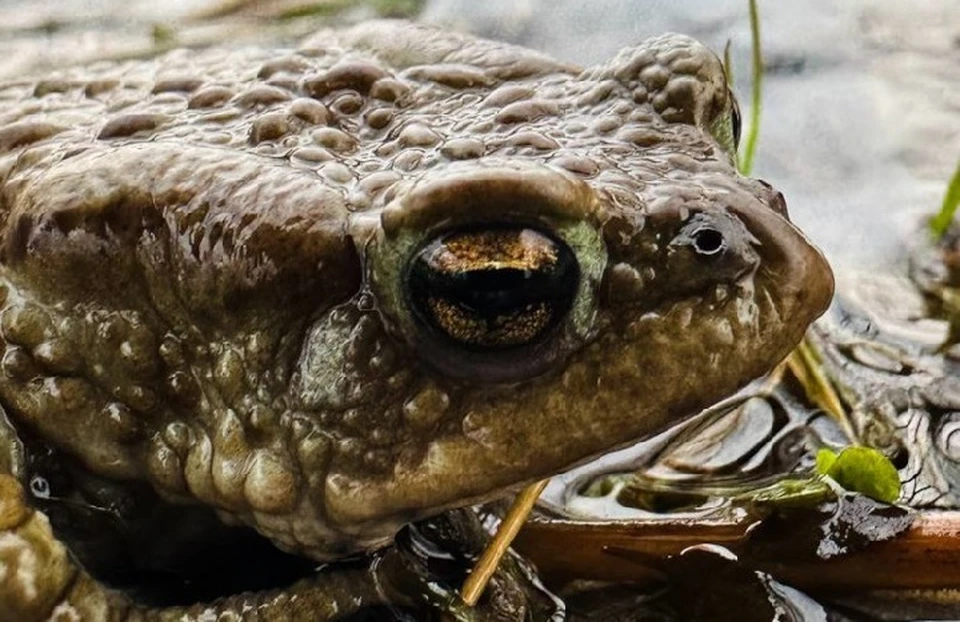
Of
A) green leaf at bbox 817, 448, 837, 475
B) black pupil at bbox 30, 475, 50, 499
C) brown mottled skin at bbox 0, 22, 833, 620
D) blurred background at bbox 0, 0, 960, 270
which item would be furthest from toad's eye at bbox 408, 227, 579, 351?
blurred background at bbox 0, 0, 960, 270

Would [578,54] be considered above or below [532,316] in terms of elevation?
below

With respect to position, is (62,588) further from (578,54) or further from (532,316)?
(578,54)

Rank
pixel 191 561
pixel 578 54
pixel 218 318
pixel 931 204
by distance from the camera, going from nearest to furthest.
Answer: pixel 218 318
pixel 191 561
pixel 931 204
pixel 578 54

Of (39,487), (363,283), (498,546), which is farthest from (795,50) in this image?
(39,487)

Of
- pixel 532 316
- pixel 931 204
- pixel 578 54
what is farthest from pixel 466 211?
pixel 578 54

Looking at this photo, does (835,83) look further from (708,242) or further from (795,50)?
(708,242)

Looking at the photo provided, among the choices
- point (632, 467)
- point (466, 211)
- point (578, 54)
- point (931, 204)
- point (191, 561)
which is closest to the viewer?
point (466, 211)

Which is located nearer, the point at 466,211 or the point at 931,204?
the point at 466,211
